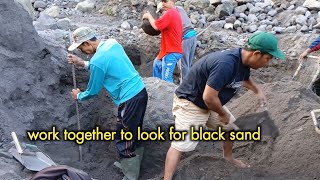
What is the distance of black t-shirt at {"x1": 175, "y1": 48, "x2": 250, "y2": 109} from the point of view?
4.21m

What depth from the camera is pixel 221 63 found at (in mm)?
4223

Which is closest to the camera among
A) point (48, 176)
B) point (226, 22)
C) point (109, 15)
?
point (48, 176)

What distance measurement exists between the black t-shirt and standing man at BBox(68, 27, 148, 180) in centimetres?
50

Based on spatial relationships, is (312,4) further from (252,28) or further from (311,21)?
(252,28)

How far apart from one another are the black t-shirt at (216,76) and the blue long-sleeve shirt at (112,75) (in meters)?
0.51

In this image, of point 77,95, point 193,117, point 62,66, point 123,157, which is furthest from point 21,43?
point 193,117

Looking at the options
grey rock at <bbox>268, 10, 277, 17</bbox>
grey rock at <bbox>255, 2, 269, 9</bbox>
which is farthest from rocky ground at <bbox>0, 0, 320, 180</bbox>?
grey rock at <bbox>255, 2, 269, 9</bbox>

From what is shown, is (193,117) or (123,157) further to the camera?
(123,157)

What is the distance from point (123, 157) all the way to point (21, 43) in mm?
1788

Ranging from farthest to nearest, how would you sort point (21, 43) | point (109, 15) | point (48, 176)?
point (109, 15) → point (21, 43) → point (48, 176)

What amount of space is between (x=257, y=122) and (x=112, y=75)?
1.74 metres

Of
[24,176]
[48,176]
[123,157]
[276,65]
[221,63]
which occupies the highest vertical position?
[221,63]

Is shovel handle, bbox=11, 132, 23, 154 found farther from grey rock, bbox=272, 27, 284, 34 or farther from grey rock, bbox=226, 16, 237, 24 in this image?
grey rock, bbox=226, 16, 237, 24

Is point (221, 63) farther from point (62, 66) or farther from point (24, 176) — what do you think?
point (62, 66)
